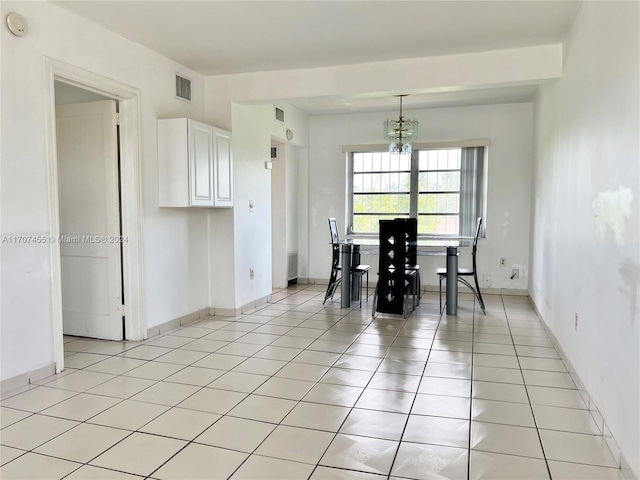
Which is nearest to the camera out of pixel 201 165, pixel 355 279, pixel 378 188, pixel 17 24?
pixel 17 24

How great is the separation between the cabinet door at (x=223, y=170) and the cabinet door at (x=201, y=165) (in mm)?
83

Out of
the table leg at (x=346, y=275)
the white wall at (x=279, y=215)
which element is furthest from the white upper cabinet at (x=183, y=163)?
Answer: the white wall at (x=279, y=215)

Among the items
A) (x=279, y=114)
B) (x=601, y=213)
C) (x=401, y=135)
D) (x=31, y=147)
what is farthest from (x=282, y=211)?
(x=601, y=213)

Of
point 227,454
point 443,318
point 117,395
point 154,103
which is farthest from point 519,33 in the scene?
point 117,395

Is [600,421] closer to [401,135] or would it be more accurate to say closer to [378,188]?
[401,135]

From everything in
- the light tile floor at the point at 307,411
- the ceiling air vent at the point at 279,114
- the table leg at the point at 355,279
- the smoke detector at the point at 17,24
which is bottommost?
the light tile floor at the point at 307,411

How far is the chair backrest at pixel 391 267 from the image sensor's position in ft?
15.9

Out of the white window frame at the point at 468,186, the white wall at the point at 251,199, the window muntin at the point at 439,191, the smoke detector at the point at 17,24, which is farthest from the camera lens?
the window muntin at the point at 439,191

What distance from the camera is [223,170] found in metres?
4.58

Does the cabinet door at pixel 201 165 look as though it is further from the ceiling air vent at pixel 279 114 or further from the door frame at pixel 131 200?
the ceiling air vent at pixel 279 114

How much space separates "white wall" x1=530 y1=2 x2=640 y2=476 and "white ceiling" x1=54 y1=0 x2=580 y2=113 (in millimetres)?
433

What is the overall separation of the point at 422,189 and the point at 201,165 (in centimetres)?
362

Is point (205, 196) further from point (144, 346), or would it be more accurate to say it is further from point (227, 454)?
point (227, 454)

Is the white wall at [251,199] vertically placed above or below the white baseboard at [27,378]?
above
